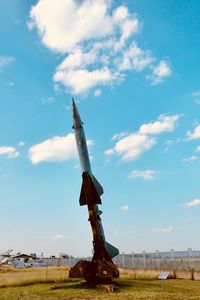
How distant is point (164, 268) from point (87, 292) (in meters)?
15.1

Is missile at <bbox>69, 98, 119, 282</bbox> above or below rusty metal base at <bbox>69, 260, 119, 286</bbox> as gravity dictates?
above

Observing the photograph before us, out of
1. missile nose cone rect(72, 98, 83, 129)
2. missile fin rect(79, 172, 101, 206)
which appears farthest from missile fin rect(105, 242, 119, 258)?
missile nose cone rect(72, 98, 83, 129)

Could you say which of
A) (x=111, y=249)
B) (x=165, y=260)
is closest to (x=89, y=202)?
(x=111, y=249)

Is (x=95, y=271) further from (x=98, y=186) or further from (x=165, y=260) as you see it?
(x=165, y=260)

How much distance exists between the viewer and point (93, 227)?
18328mm

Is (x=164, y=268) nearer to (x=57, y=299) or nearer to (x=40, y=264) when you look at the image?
(x=57, y=299)

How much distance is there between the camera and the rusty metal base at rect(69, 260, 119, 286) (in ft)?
57.8

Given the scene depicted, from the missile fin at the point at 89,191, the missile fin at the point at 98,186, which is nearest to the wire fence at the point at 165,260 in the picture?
the missile fin at the point at 98,186

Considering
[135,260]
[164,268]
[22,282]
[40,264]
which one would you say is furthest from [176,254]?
[40,264]

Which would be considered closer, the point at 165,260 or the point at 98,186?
the point at 98,186

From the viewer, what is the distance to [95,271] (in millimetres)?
18156

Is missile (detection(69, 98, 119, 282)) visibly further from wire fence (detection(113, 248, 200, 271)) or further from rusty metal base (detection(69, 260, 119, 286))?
wire fence (detection(113, 248, 200, 271))

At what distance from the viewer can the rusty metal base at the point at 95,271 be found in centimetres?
1761

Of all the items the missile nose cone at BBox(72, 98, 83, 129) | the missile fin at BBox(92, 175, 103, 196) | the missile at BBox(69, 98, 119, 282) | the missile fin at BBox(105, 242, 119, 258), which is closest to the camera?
the missile at BBox(69, 98, 119, 282)
